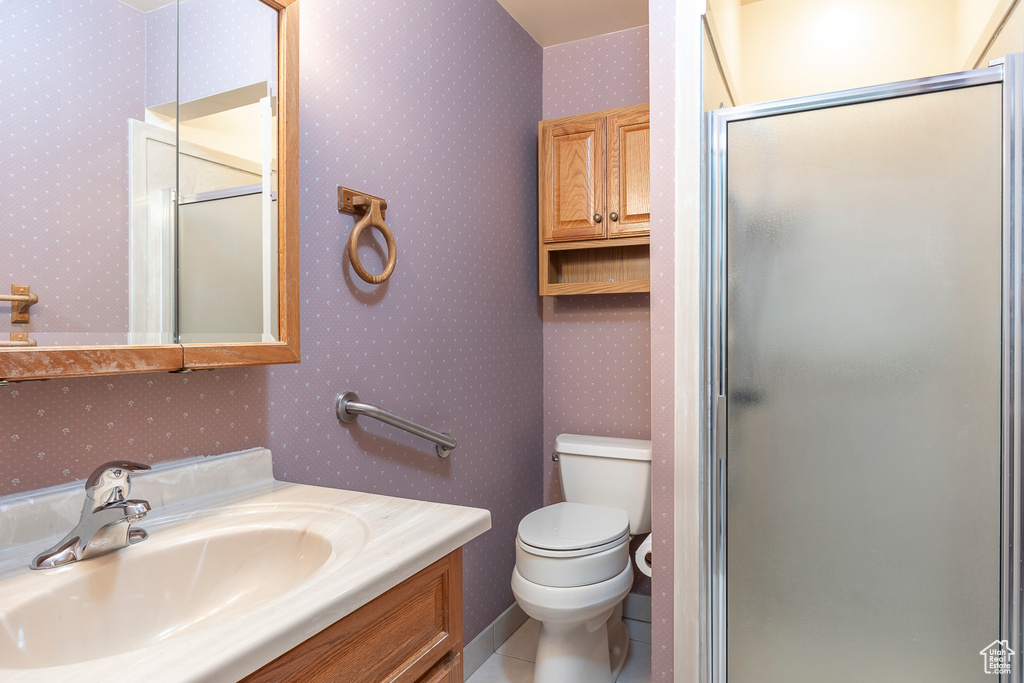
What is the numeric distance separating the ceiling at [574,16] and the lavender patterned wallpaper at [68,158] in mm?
1634

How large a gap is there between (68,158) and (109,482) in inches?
18.5

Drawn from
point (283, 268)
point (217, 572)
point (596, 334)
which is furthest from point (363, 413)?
point (596, 334)

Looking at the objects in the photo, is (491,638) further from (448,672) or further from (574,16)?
(574,16)

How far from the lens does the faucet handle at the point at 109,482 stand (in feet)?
2.57

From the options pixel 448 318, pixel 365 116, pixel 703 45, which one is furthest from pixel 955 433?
pixel 365 116

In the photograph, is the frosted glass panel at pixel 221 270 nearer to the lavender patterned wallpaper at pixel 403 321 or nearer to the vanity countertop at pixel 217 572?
the lavender patterned wallpaper at pixel 403 321

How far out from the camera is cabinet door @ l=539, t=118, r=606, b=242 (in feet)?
7.38

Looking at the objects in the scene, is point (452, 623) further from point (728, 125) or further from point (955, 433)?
point (728, 125)

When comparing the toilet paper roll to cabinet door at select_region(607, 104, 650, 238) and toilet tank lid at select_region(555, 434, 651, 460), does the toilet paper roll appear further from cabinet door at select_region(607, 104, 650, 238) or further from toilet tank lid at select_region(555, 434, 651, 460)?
cabinet door at select_region(607, 104, 650, 238)

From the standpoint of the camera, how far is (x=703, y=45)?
152 cm

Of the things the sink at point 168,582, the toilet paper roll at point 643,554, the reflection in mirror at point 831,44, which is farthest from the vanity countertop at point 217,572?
the reflection in mirror at point 831,44

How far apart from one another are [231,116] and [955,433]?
5.48 feet

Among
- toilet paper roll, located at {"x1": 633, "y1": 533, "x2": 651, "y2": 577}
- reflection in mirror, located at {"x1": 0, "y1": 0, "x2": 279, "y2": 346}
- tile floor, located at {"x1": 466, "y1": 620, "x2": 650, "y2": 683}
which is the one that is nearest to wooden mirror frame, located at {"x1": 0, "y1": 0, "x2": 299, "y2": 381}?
reflection in mirror, located at {"x1": 0, "y1": 0, "x2": 279, "y2": 346}

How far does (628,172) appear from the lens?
2199mm
